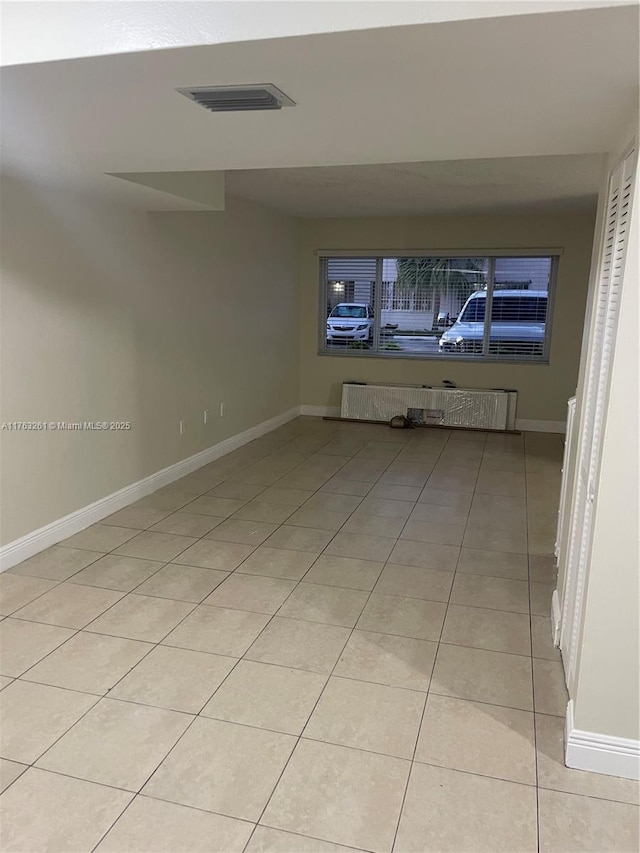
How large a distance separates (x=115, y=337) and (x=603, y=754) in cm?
340

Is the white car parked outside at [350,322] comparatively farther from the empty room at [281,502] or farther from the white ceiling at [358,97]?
the white ceiling at [358,97]

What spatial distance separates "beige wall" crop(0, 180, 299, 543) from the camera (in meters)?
3.20

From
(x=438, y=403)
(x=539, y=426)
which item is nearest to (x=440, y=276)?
(x=438, y=403)

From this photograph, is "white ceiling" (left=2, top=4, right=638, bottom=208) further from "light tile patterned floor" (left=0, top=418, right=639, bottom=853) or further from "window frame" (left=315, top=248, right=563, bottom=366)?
"window frame" (left=315, top=248, right=563, bottom=366)

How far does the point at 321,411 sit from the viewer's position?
7.49 m

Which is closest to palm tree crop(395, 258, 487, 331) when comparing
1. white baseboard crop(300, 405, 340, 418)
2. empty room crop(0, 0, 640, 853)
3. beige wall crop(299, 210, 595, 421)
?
beige wall crop(299, 210, 595, 421)

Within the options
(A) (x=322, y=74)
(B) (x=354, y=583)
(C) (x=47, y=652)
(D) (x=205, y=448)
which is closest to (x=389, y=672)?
(B) (x=354, y=583)

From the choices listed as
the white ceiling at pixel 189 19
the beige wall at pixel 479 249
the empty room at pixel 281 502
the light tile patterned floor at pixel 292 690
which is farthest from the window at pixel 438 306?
the white ceiling at pixel 189 19

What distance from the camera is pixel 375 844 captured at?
1644 millimetres

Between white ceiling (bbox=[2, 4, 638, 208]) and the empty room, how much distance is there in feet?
0.04

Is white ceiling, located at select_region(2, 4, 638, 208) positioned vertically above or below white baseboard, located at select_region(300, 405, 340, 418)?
above

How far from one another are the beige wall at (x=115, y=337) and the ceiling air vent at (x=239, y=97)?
67.8 inches

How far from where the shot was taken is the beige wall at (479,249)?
6.39 meters

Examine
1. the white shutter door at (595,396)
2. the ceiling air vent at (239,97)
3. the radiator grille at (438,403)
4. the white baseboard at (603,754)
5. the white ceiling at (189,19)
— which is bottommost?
the white baseboard at (603,754)
